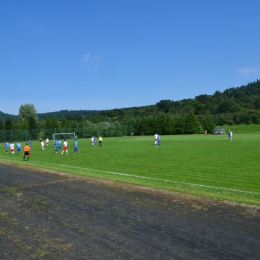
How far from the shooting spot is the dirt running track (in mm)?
5461

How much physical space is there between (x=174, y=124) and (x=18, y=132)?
1908 inches

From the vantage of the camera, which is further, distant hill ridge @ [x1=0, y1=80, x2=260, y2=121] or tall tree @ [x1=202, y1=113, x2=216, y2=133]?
distant hill ridge @ [x1=0, y1=80, x2=260, y2=121]

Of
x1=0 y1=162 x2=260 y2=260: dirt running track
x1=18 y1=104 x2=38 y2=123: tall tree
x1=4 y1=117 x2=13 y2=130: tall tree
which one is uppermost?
x1=18 y1=104 x2=38 y2=123: tall tree

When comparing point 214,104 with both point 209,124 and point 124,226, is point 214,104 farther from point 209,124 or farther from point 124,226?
point 124,226

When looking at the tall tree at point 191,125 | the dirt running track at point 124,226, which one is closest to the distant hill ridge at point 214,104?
the tall tree at point 191,125

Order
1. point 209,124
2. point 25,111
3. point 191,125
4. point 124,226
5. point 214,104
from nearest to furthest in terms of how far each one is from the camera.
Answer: point 124,226
point 191,125
point 209,124
point 25,111
point 214,104

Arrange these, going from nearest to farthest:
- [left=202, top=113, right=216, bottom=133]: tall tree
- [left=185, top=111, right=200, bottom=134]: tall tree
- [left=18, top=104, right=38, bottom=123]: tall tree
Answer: [left=185, top=111, right=200, bottom=134]: tall tree < [left=202, top=113, right=216, bottom=133]: tall tree < [left=18, top=104, right=38, bottom=123]: tall tree

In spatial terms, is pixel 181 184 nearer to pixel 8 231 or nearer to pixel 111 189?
pixel 111 189

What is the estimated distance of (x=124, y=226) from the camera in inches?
269

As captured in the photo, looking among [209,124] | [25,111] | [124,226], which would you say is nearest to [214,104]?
[209,124]

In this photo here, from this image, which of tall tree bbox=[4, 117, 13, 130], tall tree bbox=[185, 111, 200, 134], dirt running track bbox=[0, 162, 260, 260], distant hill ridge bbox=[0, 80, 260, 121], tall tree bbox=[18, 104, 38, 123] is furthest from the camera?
distant hill ridge bbox=[0, 80, 260, 121]

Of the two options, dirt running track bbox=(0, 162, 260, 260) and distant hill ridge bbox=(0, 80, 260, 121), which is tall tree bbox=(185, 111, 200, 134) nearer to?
distant hill ridge bbox=(0, 80, 260, 121)

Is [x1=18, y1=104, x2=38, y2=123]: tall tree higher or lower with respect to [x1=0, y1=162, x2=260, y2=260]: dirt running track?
higher

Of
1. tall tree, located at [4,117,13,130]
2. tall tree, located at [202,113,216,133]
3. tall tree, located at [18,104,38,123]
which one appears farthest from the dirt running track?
tall tree, located at [18,104,38,123]
